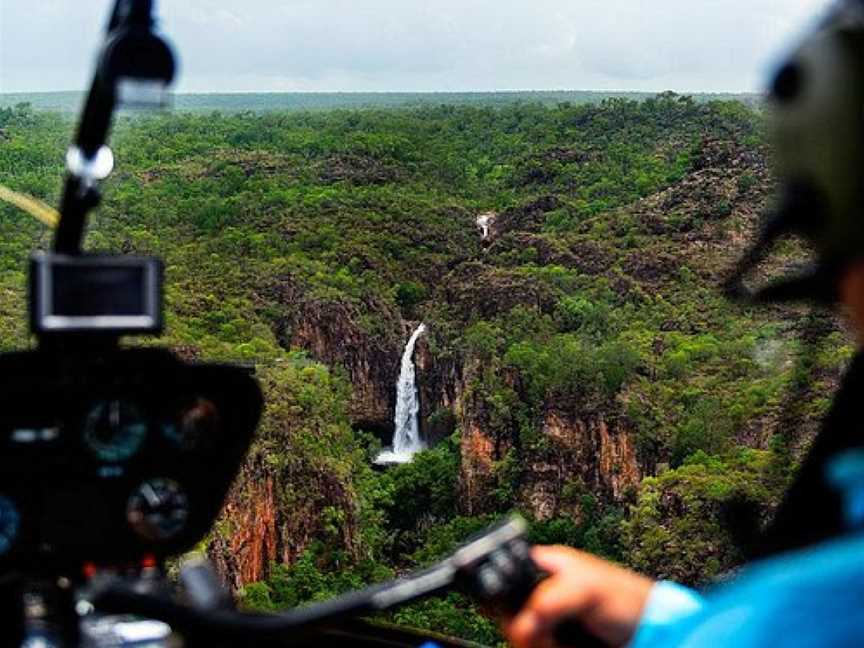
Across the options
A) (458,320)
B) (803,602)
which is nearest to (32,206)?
(803,602)

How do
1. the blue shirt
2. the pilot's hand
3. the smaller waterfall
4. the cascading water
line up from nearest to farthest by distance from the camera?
the blue shirt
the pilot's hand
the cascading water
the smaller waterfall

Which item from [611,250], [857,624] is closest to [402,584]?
[857,624]

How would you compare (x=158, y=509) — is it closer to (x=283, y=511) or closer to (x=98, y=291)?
(x=98, y=291)

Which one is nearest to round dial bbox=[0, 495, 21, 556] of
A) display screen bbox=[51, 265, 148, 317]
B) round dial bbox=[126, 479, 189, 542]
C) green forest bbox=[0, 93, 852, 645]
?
round dial bbox=[126, 479, 189, 542]

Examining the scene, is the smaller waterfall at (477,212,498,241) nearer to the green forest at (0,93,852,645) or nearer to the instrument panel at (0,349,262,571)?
the green forest at (0,93,852,645)

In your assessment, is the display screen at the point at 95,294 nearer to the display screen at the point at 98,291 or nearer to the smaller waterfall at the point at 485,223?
the display screen at the point at 98,291

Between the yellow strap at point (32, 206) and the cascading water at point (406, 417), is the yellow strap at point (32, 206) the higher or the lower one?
the higher one

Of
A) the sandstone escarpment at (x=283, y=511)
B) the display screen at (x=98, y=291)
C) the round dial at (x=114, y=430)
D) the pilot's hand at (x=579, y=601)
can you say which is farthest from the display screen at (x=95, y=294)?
the sandstone escarpment at (x=283, y=511)
